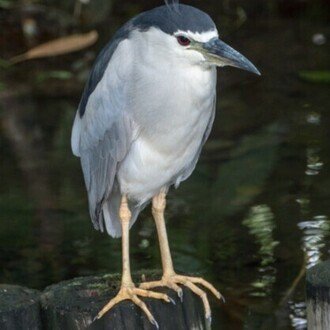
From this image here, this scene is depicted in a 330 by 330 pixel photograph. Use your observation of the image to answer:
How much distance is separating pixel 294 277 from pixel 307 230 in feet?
1.52

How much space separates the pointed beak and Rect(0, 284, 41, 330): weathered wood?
954mm

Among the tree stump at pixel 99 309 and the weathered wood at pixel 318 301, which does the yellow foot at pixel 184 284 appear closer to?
the tree stump at pixel 99 309

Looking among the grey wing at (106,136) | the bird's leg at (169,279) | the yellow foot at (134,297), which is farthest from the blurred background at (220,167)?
the yellow foot at (134,297)

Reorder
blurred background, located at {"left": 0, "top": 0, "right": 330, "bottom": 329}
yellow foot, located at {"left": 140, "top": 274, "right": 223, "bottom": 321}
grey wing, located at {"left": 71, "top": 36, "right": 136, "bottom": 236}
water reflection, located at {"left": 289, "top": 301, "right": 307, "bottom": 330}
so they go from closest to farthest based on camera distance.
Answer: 1. yellow foot, located at {"left": 140, "top": 274, "right": 223, "bottom": 321}
2. grey wing, located at {"left": 71, "top": 36, "right": 136, "bottom": 236}
3. water reflection, located at {"left": 289, "top": 301, "right": 307, "bottom": 330}
4. blurred background, located at {"left": 0, "top": 0, "right": 330, "bottom": 329}

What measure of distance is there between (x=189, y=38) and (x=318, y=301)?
999 mm

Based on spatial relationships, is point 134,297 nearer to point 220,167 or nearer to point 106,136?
point 106,136

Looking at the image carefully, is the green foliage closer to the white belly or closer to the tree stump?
the white belly

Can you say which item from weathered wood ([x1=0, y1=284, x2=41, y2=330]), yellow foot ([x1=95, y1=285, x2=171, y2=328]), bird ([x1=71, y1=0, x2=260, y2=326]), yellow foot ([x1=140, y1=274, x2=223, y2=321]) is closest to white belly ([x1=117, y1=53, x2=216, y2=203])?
bird ([x1=71, y1=0, x2=260, y2=326])

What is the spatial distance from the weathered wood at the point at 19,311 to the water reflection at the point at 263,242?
2.13 m

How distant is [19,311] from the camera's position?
10.3 ft

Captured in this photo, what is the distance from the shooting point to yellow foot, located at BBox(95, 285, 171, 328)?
324 cm

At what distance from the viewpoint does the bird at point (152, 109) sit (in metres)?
3.71

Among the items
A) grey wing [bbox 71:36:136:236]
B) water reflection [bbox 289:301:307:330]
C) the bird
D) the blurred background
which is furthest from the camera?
the blurred background

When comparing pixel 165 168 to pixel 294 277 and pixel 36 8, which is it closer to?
pixel 294 277
